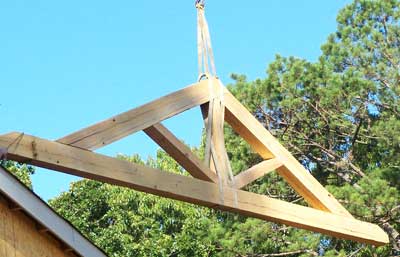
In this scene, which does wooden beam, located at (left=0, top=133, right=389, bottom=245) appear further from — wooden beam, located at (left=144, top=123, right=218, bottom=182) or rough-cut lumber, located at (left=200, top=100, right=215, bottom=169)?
rough-cut lumber, located at (left=200, top=100, right=215, bottom=169)

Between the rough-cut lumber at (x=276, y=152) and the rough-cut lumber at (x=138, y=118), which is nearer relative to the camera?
the rough-cut lumber at (x=138, y=118)

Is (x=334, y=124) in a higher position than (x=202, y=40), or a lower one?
higher

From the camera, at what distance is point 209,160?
449cm

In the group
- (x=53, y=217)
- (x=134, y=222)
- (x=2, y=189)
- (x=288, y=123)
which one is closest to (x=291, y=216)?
(x=53, y=217)

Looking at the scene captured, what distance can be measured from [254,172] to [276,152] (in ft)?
1.02

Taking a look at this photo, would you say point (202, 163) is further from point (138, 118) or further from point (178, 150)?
point (138, 118)

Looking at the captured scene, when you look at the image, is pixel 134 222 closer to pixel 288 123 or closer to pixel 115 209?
pixel 115 209

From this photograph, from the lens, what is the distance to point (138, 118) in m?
4.11

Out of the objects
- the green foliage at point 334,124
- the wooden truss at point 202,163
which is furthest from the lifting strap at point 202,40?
the green foliage at point 334,124

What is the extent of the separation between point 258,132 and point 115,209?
1439 centimetres

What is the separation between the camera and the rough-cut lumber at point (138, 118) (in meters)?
3.84

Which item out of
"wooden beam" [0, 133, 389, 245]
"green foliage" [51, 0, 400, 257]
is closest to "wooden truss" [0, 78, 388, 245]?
"wooden beam" [0, 133, 389, 245]

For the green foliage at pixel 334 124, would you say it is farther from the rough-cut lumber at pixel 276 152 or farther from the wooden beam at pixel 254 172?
the wooden beam at pixel 254 172

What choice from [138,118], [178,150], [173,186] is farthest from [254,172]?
[138,118]
